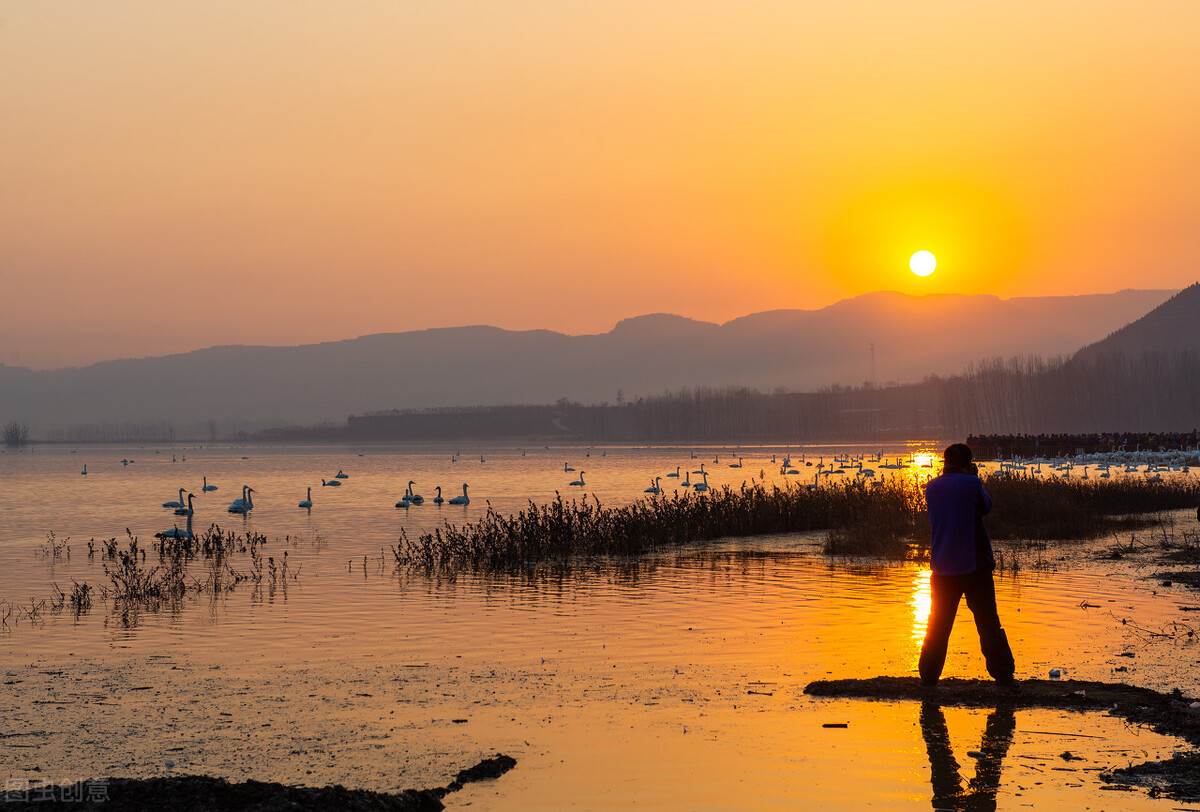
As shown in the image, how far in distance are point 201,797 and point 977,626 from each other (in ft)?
25.5

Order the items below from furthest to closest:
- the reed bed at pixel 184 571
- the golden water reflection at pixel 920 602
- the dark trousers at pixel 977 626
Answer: the reed bed at pixel 184 571 < the golden water reflection at pixel 920 602 < the dark trousers at pixel 977 626

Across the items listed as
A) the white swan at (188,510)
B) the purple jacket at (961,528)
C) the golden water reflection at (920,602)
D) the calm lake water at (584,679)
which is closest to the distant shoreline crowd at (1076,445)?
the white swan at (188,510)

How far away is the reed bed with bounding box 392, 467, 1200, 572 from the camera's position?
28.5m

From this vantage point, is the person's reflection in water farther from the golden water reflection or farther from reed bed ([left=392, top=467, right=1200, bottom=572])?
reed bed ([left=392, top=467, right=1200, bottom=572])

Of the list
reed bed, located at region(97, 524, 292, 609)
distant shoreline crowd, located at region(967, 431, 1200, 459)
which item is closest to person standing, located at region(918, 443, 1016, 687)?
reed bed, located at region(97, 524, 292, 609)

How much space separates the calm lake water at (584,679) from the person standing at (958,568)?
32.2 inches

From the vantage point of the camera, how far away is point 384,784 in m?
9.80

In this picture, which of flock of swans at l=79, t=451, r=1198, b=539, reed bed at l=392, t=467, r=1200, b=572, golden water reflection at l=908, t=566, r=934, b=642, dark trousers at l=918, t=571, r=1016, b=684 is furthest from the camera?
flock of swans at l=79, t=451, r=1198, b=539

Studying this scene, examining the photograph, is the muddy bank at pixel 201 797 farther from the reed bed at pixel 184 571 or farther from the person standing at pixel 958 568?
the reed bed at pixel 184 571

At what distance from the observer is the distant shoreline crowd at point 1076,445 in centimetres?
9375

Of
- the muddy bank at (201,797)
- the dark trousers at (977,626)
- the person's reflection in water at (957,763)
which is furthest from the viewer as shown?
the dark trousers at (977,626)

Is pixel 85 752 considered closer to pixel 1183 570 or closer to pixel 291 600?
pixel 291 600

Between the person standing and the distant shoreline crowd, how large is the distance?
8369 cm

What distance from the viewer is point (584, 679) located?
14.1 m
